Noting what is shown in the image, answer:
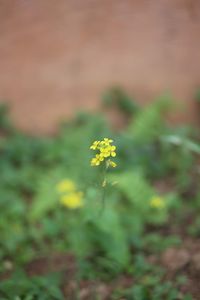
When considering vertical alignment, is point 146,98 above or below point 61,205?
above

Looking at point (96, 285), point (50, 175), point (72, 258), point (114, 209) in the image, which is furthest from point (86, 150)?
point (96, 285)

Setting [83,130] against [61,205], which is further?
[83,130]

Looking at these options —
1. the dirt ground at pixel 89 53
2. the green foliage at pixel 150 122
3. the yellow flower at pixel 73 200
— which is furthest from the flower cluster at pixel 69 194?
the dirt ground at pixel 89 53

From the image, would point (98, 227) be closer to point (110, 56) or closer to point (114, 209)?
point (114, 209)

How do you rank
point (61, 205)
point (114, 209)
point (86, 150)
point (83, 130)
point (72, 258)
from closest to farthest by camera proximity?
point (72, 258)
point (114, 209)
point (61, 205)
point (86, 150)
point (83, 130)

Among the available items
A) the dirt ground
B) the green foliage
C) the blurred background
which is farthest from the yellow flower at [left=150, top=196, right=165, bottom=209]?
the dirt ground

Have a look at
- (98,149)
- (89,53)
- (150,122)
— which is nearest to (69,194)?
(98,149)

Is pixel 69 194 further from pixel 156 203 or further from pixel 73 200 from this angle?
pixel 156 203
